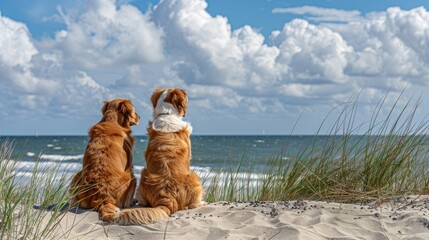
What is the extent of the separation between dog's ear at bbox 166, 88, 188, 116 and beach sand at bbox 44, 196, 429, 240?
4.20 ft

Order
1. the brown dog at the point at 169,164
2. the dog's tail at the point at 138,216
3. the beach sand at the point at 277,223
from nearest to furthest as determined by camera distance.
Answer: the beach sand at the point at 277,223 < the dog's tail at the point at 138,216 < the brown dog at the point at 169,164

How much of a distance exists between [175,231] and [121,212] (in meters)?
0.72

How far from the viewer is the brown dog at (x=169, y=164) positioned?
254 inches

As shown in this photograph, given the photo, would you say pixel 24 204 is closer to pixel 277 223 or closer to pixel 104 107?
pixel 104 107

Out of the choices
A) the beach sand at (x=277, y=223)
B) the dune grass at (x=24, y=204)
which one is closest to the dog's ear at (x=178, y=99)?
the beach sand at (x=277, y=223)

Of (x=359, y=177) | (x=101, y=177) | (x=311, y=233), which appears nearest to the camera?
(x=311, y=233)

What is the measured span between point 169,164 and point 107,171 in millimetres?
754

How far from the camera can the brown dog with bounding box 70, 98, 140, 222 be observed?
648 cm

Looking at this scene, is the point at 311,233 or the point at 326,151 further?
the point at 326,151

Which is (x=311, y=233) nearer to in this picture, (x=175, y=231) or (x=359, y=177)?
(x=175, y=231)

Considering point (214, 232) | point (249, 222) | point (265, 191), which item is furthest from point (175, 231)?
point (265, 191)

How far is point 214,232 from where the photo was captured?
18.7 feet

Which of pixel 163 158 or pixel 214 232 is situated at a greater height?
pixel 163 158

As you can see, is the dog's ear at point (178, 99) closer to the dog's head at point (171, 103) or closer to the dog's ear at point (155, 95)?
the dog's head at point (171, 103)
